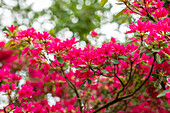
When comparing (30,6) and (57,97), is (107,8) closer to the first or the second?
(30,6)

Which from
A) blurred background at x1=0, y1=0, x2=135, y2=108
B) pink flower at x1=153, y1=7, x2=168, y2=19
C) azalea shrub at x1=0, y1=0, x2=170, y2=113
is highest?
blurred background at x1=0, y1=0, x2=135, y2=108

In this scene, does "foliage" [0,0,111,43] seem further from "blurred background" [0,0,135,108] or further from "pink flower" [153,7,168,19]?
"pink flower" [153,7,168,19]

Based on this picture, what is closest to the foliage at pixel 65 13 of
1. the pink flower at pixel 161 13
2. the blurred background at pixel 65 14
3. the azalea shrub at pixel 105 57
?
the blurred background at pixel 65 14

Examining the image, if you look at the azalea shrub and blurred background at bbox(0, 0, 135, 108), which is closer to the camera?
the azalea shrub

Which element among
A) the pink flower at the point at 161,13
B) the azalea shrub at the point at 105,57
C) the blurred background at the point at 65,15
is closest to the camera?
the azalea shrub at the point at 105,57

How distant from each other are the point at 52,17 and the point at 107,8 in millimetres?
1663

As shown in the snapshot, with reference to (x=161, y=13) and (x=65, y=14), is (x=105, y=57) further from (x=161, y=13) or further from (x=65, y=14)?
(x=65, y=14)

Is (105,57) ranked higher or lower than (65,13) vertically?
lower

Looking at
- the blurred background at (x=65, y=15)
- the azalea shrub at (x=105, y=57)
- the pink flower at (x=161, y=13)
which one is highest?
the blurred background at (x=65, y=15)

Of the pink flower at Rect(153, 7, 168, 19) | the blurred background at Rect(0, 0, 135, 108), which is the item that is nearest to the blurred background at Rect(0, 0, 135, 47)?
the blurred background at Rect(0, 0, 135, 108)

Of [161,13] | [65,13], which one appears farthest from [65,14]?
[161,13]

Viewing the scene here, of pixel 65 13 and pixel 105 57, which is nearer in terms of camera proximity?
pixel 105 57

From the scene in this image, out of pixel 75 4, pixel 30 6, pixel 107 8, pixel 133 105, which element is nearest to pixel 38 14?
pixel 30 6

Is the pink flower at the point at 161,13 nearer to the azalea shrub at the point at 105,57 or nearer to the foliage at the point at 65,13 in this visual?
the azalea shrub at the point at 105,57
